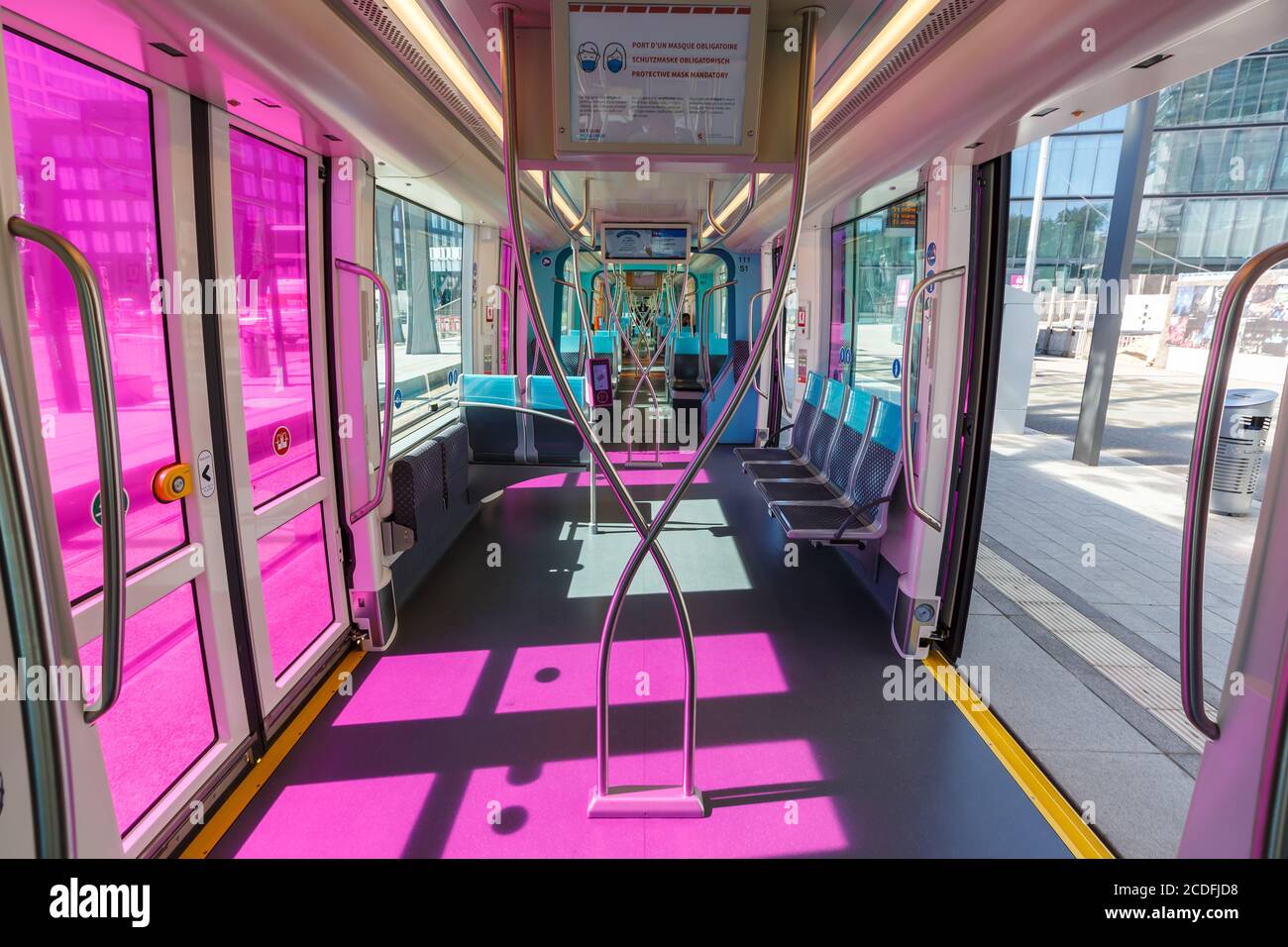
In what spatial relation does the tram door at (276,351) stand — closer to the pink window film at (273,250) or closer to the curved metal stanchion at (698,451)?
the pink window film at (273,250)

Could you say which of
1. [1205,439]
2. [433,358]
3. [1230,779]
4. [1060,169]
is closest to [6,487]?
[1205,439]

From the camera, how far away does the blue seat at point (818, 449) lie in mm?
5391

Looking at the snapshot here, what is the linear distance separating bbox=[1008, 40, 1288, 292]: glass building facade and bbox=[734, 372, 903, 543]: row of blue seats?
1663 centimetres

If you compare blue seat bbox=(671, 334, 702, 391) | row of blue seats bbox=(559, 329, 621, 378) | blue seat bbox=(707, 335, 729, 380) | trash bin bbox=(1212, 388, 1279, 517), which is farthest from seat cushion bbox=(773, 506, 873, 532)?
blue seat bbox=(671, 334, 702, 391)

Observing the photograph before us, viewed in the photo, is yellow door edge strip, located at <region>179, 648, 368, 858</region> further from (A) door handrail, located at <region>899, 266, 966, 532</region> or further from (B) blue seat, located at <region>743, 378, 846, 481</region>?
(B) blue seat, located at <region>743, 378, 846, 481</region>

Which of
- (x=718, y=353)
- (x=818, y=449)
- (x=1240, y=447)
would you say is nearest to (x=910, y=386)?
(x=818, y=449)

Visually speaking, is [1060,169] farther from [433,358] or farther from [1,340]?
[1,340]

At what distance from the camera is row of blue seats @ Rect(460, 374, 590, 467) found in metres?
6.04

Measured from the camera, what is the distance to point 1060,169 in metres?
23.3

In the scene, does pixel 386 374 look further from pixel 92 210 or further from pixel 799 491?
pixel 799 491

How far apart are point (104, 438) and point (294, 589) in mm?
3686

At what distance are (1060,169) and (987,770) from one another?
2708cm

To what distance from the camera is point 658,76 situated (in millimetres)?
1699

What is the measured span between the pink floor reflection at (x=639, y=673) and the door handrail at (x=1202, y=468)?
2.00 metres
